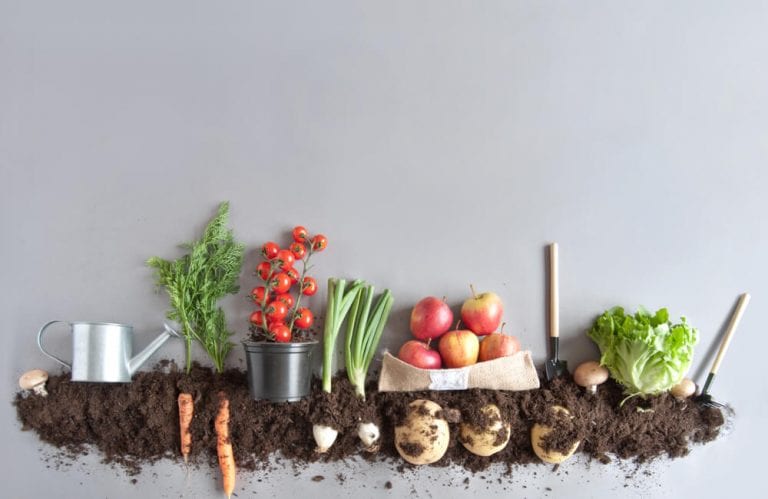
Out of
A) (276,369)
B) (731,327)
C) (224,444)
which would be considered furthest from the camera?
(731,327)

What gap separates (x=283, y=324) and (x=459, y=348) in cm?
57

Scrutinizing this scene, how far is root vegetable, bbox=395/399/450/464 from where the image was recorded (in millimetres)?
1546

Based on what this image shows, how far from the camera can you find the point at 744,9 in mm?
1814

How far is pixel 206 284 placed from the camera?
166 centimetres

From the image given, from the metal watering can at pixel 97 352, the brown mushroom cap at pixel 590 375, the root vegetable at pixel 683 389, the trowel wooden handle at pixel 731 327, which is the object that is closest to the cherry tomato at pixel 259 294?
the metal watering can at pixel 97 352

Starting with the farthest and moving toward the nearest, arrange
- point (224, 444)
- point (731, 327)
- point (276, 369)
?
point (731, 327)
point (224, 444)
point (276, 369)

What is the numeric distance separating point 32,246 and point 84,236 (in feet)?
0.61

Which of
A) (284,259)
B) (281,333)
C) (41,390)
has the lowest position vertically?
(41,390)

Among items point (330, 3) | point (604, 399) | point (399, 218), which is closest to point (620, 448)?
point (604, 399)

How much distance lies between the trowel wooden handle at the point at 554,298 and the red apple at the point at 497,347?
0.14 m

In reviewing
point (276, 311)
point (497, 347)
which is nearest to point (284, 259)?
point (276, 311)

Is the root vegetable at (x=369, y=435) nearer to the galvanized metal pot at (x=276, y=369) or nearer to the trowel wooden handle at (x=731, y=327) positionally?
the galvanized metal pot at (x=276, y=369)

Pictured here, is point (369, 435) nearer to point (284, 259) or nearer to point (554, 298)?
point (284, 259)

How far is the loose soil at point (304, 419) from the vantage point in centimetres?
164
